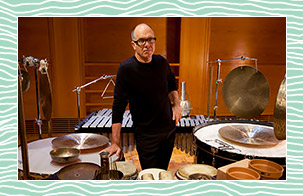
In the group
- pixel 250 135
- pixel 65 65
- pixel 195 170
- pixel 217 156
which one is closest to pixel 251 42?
pixel 250 135

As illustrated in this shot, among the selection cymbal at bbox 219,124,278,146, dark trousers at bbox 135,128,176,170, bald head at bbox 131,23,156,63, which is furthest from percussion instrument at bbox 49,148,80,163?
cymbal at bbox 219,124,278,146

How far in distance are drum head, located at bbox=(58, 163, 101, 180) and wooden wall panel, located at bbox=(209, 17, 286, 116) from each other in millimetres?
4125

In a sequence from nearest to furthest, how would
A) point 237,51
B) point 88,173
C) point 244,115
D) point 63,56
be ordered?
point 88,173, point 244,115, point 63,56, point 237,51

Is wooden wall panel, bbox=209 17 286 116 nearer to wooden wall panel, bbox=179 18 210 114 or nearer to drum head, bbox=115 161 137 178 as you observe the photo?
wooden wall panel, bbox=179 18 210 114

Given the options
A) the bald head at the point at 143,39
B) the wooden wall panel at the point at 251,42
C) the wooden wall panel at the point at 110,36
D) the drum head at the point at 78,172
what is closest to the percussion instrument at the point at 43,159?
the drum head at the point at 78,172

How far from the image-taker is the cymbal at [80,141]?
173 cm

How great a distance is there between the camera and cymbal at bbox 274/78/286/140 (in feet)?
2.81

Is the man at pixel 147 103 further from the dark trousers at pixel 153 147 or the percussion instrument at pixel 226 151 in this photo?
the percussion instrument at pixel 226 151

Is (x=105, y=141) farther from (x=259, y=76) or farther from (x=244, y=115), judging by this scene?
(x=259, y=76)

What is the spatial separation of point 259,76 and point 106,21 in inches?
139

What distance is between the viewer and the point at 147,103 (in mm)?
1924

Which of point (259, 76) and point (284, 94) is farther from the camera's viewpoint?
point (259, 76)

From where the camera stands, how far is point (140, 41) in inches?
67.0

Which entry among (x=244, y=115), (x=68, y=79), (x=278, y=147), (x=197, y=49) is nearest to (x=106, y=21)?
(x=68, y=79)
